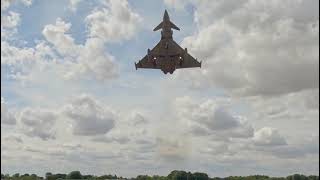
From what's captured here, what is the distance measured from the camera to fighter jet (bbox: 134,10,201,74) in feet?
428

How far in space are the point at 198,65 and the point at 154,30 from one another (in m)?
12.3

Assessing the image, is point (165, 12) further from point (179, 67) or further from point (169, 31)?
point (179, 67)

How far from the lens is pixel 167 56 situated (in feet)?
432

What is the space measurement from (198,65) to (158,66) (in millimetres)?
10035

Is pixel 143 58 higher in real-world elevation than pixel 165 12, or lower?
lower

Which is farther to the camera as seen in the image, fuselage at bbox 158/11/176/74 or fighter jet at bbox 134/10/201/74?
fighter jet at bbox 134/10/201/74

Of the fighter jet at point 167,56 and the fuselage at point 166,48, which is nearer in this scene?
the fuselage at point 166,48

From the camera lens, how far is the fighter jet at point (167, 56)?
428 feet

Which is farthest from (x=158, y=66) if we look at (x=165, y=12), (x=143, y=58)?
(x=165, y=12)

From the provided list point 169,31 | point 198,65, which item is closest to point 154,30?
point 169,31

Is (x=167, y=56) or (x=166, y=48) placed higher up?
(x=166, y=48)

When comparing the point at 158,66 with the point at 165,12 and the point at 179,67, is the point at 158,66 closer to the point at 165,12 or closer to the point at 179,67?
the point at 179,67

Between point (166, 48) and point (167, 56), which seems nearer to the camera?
point (167, 56)

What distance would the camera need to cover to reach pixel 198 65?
5349 inches
